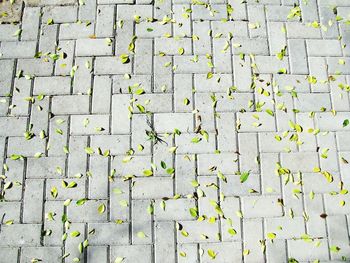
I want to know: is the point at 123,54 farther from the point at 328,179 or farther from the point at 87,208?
the point at 328,179

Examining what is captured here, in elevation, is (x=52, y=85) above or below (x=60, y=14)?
below

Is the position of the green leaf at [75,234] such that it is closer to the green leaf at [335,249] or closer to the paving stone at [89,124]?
the paving stone at [89,124]

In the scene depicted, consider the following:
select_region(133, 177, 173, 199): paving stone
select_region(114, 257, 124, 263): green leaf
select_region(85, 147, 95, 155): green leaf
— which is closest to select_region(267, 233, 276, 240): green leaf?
select_region(133, 177, 173, 199): paving stone

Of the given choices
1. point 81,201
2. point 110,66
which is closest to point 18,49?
point 110,66

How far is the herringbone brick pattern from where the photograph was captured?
3.28 m

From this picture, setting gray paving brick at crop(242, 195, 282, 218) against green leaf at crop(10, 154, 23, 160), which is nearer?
gray paving brick at crop(242, 195, 282, 218)

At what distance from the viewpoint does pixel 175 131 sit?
3.61 m

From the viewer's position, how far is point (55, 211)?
11.0ft

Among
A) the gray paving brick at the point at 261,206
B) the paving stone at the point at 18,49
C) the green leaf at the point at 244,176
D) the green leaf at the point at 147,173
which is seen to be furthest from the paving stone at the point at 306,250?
the paving stone at the point at 18,49

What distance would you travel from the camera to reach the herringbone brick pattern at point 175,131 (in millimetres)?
3281

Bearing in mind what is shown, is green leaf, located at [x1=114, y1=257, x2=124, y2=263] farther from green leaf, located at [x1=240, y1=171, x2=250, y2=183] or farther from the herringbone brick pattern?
green leaf, located at [x1=240, y1=171, x2=250, y2=183]

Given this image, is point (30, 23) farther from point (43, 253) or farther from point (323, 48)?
point (323, 48)

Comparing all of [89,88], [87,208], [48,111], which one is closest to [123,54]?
[89,88]

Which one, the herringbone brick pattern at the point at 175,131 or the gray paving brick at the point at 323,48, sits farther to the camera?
the gray paving brick at the point at 323,48
